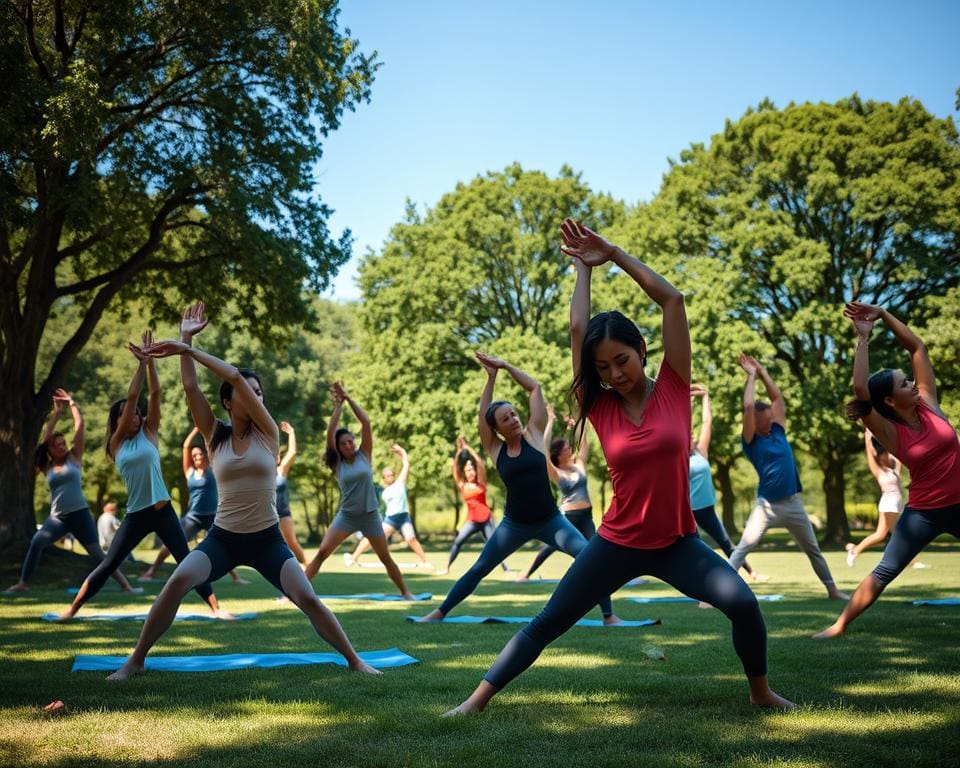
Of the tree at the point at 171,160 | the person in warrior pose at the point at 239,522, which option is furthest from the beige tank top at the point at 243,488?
the tree at the point at 171,160

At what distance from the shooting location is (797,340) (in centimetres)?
3008

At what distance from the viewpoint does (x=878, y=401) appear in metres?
6.88

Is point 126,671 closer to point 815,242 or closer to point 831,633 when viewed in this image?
point 831,633

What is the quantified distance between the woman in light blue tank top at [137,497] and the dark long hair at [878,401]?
21.8 ft

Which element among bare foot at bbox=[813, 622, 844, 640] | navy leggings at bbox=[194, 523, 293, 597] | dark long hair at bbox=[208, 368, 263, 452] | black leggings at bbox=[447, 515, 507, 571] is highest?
dark long hair at bbox=[208, 368, 263, 452]

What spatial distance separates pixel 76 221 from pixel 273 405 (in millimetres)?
28027

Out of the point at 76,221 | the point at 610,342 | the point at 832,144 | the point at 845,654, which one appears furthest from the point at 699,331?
the point at 610,342

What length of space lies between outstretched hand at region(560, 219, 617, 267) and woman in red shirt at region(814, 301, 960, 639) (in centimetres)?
301

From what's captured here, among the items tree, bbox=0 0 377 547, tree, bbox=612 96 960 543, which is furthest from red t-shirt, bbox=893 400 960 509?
tree, bbox=612 96 960 543

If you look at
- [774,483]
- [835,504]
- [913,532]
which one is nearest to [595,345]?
[913,532]

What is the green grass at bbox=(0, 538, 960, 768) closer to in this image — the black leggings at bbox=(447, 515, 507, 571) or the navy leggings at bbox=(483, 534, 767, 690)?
the navy leggings at bbox=(483, 534, 767, 690)

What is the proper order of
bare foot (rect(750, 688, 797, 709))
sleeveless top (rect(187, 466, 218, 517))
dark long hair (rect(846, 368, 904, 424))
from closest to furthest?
bare foot (rect(750, 688, 797, 709)) < dark long hair (rect(846, 368, 904, 424)) < sleeveless top (rect(187, 466, 218, 517))

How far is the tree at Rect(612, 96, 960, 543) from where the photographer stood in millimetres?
28141

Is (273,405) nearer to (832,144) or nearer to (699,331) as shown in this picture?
(699,331)
